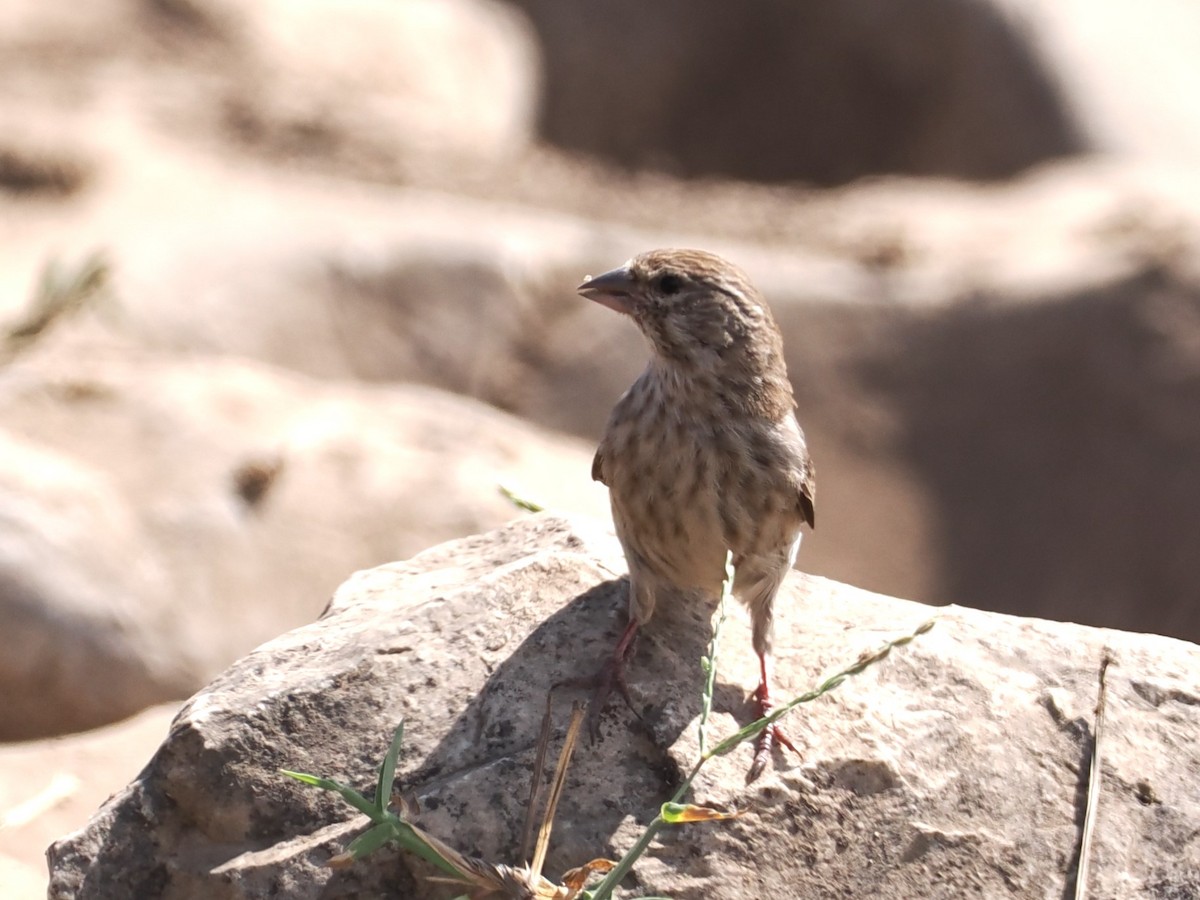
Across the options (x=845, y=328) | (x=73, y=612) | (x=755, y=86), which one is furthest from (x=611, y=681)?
(x=755, y=86)

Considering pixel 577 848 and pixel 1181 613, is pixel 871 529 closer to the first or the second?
pixel 1181 613

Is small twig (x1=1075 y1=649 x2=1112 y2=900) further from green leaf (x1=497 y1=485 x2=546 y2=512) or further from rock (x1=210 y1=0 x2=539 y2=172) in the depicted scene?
rock (x1=210 y1=0 x2=539 y2=172)

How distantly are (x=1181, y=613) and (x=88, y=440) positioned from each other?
5.40m

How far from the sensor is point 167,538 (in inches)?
221

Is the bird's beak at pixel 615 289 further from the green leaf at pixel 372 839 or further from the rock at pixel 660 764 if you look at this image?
the green leaf at pixel 372 839

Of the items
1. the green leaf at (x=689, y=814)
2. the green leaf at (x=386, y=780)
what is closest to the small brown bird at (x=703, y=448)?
the green leaf at (x=689, y=814)

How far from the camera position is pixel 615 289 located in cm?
386

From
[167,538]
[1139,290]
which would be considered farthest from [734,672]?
[1139,290]

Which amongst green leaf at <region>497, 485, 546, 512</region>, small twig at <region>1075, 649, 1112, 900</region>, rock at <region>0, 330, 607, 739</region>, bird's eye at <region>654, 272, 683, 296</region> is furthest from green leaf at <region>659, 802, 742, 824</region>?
rock at <region>0, 330, 607, 739</region>

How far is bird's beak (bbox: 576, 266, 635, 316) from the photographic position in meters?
3.86

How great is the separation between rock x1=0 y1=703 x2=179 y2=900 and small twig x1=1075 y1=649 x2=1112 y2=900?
2.40 meters

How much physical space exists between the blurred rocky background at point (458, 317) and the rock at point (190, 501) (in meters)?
0.02

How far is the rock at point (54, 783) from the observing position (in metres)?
3.89

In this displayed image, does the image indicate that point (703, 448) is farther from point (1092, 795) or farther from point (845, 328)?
point (845, 328)
